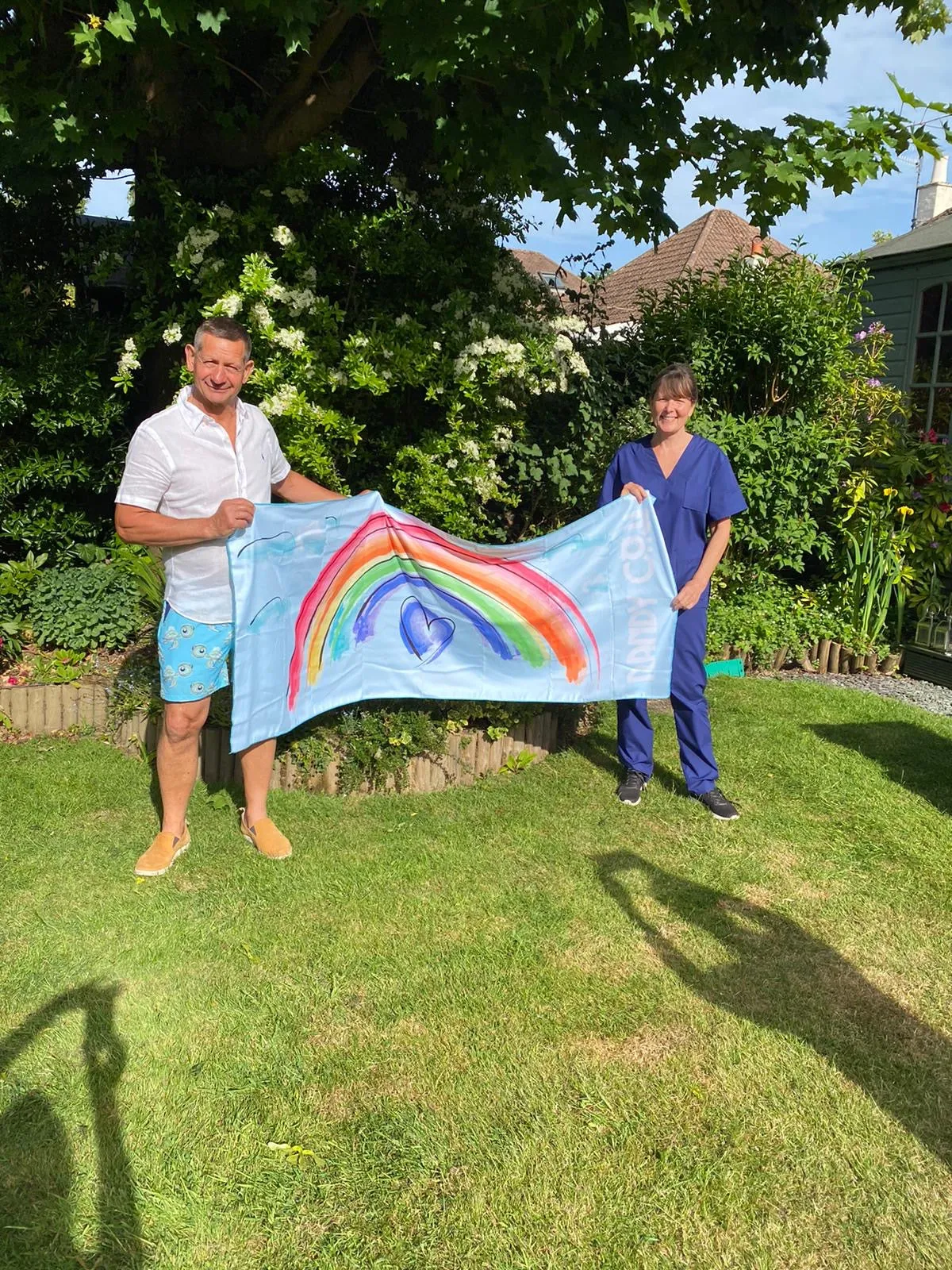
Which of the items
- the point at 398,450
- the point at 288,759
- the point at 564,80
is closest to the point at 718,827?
the point at 288,759

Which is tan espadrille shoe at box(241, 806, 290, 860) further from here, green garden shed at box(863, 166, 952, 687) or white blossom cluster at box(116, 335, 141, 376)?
green garden shed at box(863, 166, 952, 687)

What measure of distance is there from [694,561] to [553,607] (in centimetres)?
76

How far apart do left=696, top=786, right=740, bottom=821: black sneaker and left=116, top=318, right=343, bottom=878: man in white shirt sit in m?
2.09

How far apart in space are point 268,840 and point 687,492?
2572mm

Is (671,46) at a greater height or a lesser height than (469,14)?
greater

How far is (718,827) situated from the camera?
4.58m

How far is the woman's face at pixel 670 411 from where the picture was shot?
452 centimetres

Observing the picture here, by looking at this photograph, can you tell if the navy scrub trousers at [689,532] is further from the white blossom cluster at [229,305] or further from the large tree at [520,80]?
the white blossom cluster at [229,305]

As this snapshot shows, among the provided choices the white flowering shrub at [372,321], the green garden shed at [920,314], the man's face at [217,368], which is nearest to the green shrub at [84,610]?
the white flowering shrub at [372,321]

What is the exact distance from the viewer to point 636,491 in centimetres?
468

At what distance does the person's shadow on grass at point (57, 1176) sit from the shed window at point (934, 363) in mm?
9660

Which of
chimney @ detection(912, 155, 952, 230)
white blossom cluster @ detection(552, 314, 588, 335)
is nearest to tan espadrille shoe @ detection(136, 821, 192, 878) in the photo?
white blossom cluster @ detection(552, 314, 588, 335)

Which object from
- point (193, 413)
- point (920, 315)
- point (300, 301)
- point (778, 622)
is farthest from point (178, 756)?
point (920, 315)

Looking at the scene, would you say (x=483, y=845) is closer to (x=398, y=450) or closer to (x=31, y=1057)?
(x=31, y=1057)
